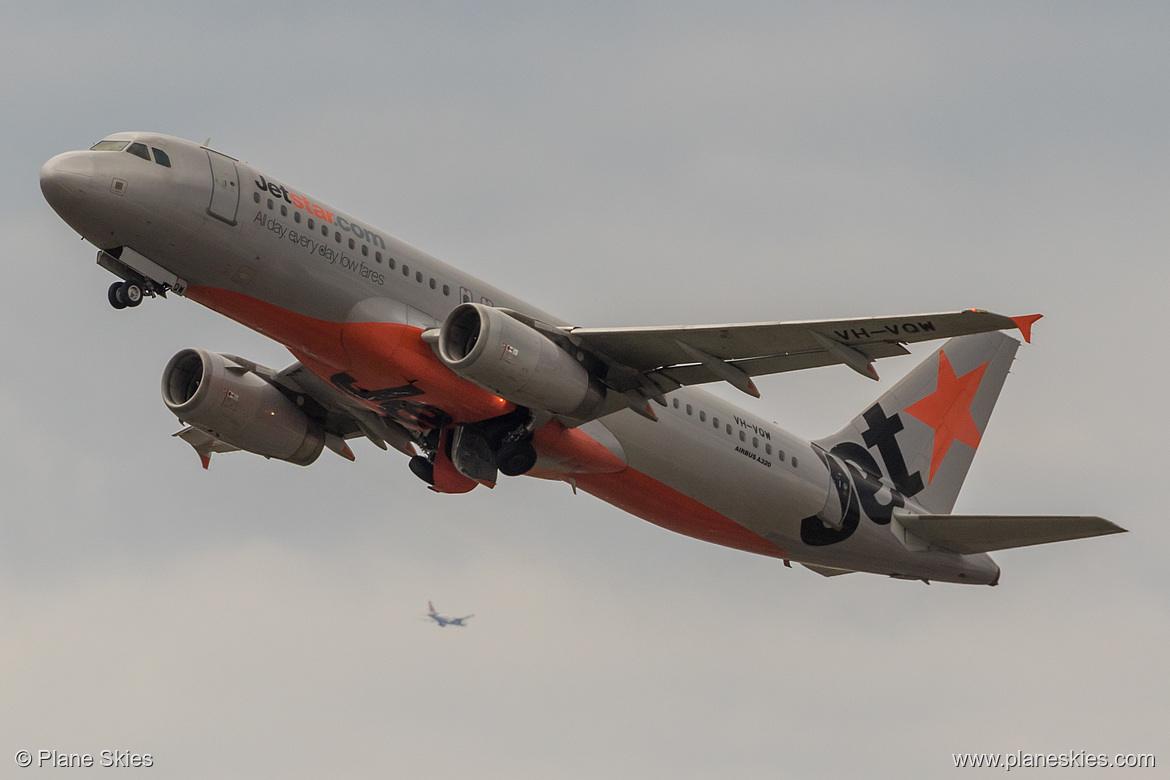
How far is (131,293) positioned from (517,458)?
9.15 meters

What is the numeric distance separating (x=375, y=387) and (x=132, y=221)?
6.29 meters

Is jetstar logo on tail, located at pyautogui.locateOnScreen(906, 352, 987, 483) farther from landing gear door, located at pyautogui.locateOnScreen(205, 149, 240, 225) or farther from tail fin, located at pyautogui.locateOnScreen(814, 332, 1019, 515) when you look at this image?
landing gear door, located at pyautogui.locateOnScreen(205, 149, 240, 225)

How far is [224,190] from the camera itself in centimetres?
2872

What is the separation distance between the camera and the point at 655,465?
110 feet

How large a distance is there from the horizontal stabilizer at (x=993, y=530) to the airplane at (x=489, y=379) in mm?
70

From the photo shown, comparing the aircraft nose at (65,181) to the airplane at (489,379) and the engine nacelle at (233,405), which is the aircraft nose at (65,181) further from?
the engine nacelle at (233,405)

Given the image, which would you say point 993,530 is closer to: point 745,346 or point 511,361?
point 745,346

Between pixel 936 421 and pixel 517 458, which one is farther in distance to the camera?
pixel 936 421

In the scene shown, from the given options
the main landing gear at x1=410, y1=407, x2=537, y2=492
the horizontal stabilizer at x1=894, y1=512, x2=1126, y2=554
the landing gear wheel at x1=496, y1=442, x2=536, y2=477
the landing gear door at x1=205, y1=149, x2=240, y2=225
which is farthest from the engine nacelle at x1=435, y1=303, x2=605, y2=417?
the horizontal stabilizer at x1=894, y1=512, x2=1126, y2=554

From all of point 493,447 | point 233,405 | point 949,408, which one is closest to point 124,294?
point 233,405

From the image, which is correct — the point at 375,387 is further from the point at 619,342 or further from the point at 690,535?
Answer: the point at 690,535

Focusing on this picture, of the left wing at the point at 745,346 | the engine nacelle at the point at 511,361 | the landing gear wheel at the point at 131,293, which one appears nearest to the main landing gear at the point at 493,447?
the engine nacelle at the point at 511,361

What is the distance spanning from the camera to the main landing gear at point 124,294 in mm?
28609

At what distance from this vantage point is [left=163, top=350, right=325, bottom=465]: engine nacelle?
114ft
